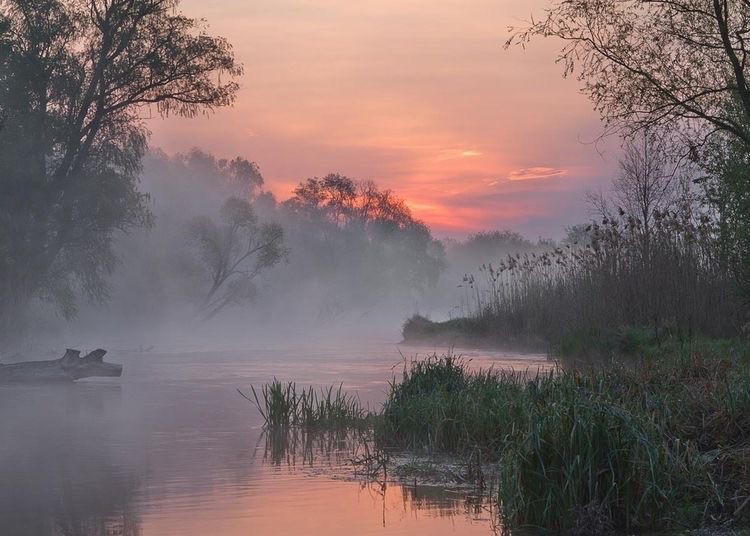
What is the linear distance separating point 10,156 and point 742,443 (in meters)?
24.6

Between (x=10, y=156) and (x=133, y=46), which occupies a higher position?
(x=133, y=46)

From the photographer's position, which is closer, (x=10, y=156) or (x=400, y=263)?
(x=10, y=156)

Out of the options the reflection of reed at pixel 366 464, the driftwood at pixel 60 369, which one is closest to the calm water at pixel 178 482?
the reflection of reed at pixel 366 464

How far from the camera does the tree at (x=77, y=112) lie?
2888 centimetres

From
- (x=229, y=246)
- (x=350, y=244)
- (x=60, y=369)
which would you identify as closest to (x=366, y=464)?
(x=60, y=369)

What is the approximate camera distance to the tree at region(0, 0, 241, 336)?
94.7 feet

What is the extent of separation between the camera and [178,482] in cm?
995

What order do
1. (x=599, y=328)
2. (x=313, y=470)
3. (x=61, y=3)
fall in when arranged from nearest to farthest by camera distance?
(x=313, y=470) < (x=599, y=328) < (x=61, y=3)

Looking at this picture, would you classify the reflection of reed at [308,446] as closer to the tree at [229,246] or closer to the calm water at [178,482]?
the calm water at [178,482]

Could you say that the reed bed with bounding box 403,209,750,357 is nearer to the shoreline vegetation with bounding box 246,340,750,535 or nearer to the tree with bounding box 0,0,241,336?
the shoreline vegetation with bounding box 246,340,750,535

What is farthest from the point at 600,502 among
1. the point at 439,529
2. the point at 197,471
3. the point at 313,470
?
the point at 197,471

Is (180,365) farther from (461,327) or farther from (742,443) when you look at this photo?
(742,443)

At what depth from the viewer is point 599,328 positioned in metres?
21.3

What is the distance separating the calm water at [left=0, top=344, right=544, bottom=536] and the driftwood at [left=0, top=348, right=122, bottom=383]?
2545 millimetres
